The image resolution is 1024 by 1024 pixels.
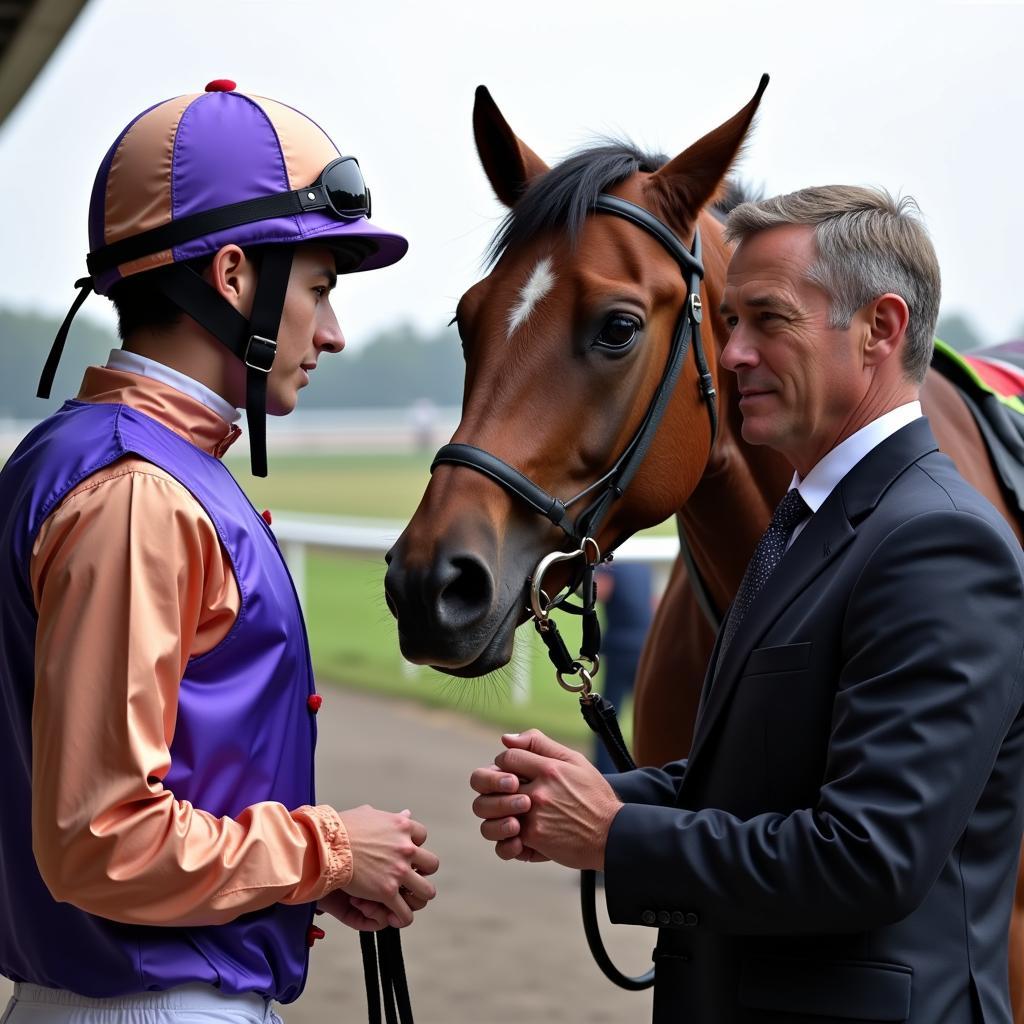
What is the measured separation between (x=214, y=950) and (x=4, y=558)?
1.63 ft

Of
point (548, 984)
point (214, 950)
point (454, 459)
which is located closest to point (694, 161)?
point (454, 459)

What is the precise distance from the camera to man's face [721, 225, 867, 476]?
1.55 m

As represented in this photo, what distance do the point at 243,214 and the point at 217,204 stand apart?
33 mm

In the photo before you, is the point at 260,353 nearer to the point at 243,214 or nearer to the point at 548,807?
the point at 243,214

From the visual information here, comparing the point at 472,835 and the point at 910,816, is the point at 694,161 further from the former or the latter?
the point at 472,835

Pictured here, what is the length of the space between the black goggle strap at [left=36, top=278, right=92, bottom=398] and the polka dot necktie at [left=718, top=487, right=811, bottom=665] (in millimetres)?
943

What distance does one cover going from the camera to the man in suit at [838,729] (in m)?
1.33

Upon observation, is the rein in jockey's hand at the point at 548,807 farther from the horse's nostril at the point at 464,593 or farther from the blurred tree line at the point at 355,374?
the blurred tree line at the point at 355,374

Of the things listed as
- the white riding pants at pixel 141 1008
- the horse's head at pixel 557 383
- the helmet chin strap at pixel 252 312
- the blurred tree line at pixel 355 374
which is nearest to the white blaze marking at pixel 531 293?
the horse's head at pixel 557 383

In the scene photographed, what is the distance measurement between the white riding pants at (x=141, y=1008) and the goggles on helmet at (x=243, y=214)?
0.83m

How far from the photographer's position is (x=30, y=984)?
144cm

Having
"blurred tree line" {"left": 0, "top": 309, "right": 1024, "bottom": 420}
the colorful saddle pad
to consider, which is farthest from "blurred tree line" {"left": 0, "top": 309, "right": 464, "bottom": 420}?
the colorful saddle pad

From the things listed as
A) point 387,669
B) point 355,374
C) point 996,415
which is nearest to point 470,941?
point 996,415

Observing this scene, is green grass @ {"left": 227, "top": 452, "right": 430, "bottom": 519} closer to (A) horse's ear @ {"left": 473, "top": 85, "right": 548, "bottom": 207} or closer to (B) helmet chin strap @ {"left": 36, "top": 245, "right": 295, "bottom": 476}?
(A) horse's ear @ {"left": 473, "top": 85, "right": 548, "bottom": 207}
